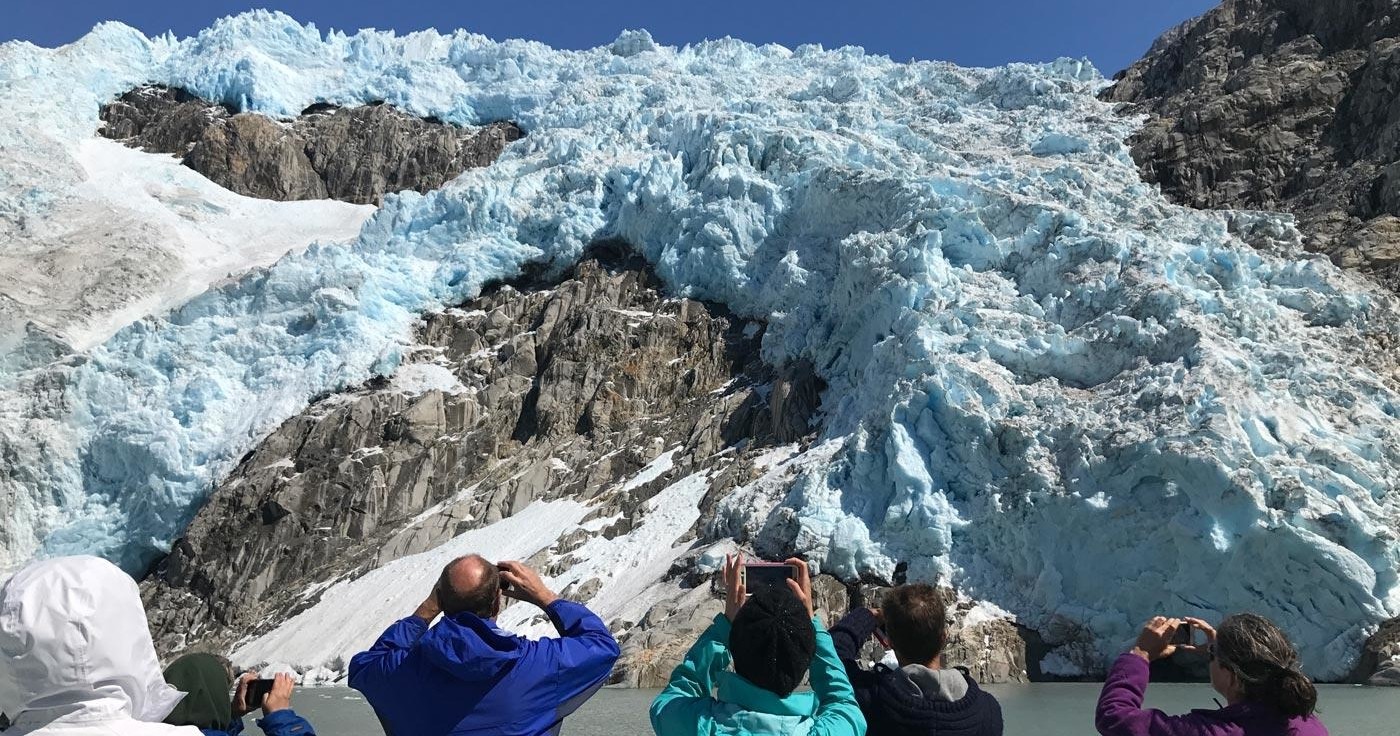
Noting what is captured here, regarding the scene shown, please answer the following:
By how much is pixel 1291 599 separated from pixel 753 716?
19317 mm

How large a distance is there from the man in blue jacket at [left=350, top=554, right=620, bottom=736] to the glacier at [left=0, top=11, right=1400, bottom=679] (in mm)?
18541

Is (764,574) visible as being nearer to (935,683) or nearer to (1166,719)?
(935,683)

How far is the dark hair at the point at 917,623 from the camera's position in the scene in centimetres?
279

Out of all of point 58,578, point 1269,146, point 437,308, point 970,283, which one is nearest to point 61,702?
point 58,578

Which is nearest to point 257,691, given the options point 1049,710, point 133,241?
point 1049,710

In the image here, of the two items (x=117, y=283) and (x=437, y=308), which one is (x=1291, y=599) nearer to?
(x=437, y=308)

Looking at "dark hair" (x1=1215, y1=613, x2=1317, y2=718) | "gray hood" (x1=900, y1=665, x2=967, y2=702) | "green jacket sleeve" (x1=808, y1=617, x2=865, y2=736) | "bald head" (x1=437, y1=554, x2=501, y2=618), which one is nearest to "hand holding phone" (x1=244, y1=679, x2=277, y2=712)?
"bald head" (x1=437, y1=554, x2=501, y2=618)

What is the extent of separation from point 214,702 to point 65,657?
78cm

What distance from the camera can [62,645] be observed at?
1.80 meters

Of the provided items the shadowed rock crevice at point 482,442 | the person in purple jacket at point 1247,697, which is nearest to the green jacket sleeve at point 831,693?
the person in purple jacket at point 1247,697

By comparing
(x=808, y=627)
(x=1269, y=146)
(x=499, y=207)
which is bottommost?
(x=808, y=627)

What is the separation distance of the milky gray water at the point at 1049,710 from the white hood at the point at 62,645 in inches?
466

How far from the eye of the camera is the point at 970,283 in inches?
1045

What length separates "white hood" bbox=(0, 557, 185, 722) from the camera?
1.79 meters
